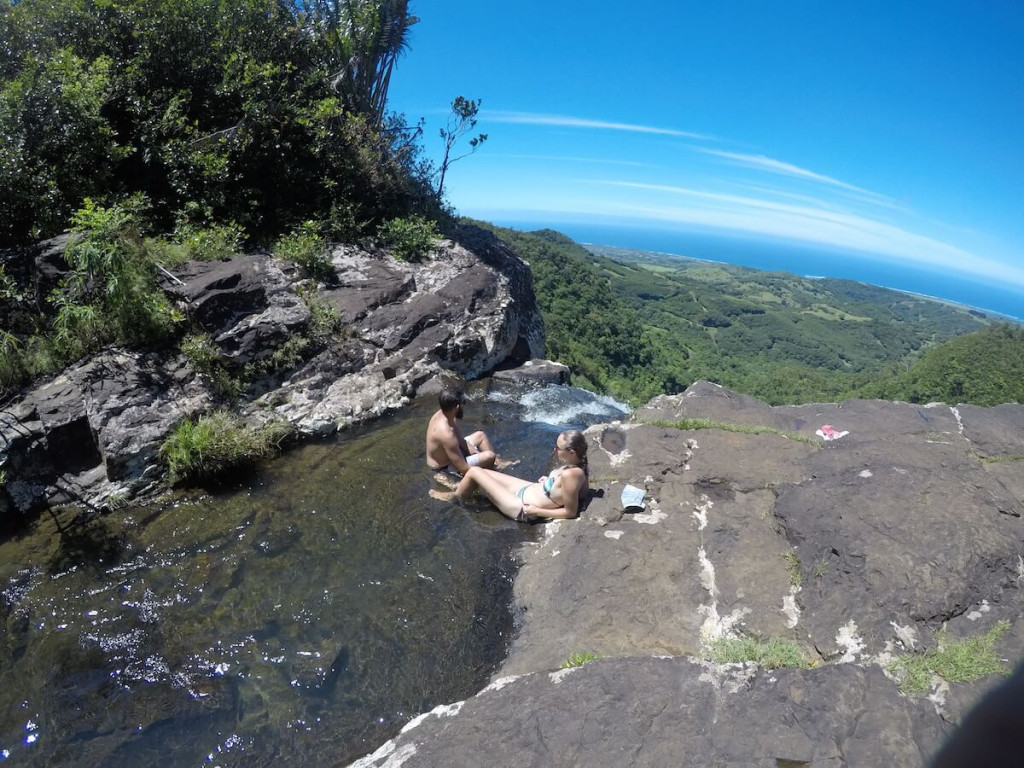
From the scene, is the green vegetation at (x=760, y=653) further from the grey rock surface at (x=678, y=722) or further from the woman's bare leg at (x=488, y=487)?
the woman's bare leg at (x=488, y=487)

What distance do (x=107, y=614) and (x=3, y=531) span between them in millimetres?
2763

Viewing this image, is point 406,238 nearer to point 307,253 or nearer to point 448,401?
point 307,253

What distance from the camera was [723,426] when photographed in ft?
27.8

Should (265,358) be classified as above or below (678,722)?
above

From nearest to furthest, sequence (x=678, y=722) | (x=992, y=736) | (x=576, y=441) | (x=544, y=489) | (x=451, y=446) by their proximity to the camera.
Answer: (x=992, y=736)
(x=678, y=722)
(x=576, y=441)
(x=544, y=489)
(x=451, y=446)

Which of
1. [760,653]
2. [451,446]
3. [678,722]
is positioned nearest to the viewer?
[678,722]

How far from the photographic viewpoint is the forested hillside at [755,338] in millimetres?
32625

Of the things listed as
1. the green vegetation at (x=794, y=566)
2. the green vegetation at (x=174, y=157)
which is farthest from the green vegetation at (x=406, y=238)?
the green vegetation at (x=794, y=566)

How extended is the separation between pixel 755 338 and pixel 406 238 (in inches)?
3174

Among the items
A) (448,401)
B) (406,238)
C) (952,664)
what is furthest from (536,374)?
(952,664)

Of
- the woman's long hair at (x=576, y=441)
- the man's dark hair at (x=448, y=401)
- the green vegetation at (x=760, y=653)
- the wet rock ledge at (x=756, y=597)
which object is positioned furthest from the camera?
the man's dark hair at (x=448, y=401)

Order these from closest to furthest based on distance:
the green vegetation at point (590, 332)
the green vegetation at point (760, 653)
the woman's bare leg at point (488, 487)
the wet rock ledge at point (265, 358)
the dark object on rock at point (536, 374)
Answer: the green vegetation at point (760, 653)
the woman's bare leg at point (488, 487)
the wet rock ledge at point (265, 358)
the dark object on rock at point (536, 374)
the green vegetation at point (590, 332)

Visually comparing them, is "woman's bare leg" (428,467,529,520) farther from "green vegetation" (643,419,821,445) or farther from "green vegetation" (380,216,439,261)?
"green vegetation" (380,216,439,261)

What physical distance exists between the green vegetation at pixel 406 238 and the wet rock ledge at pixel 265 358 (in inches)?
13.2
